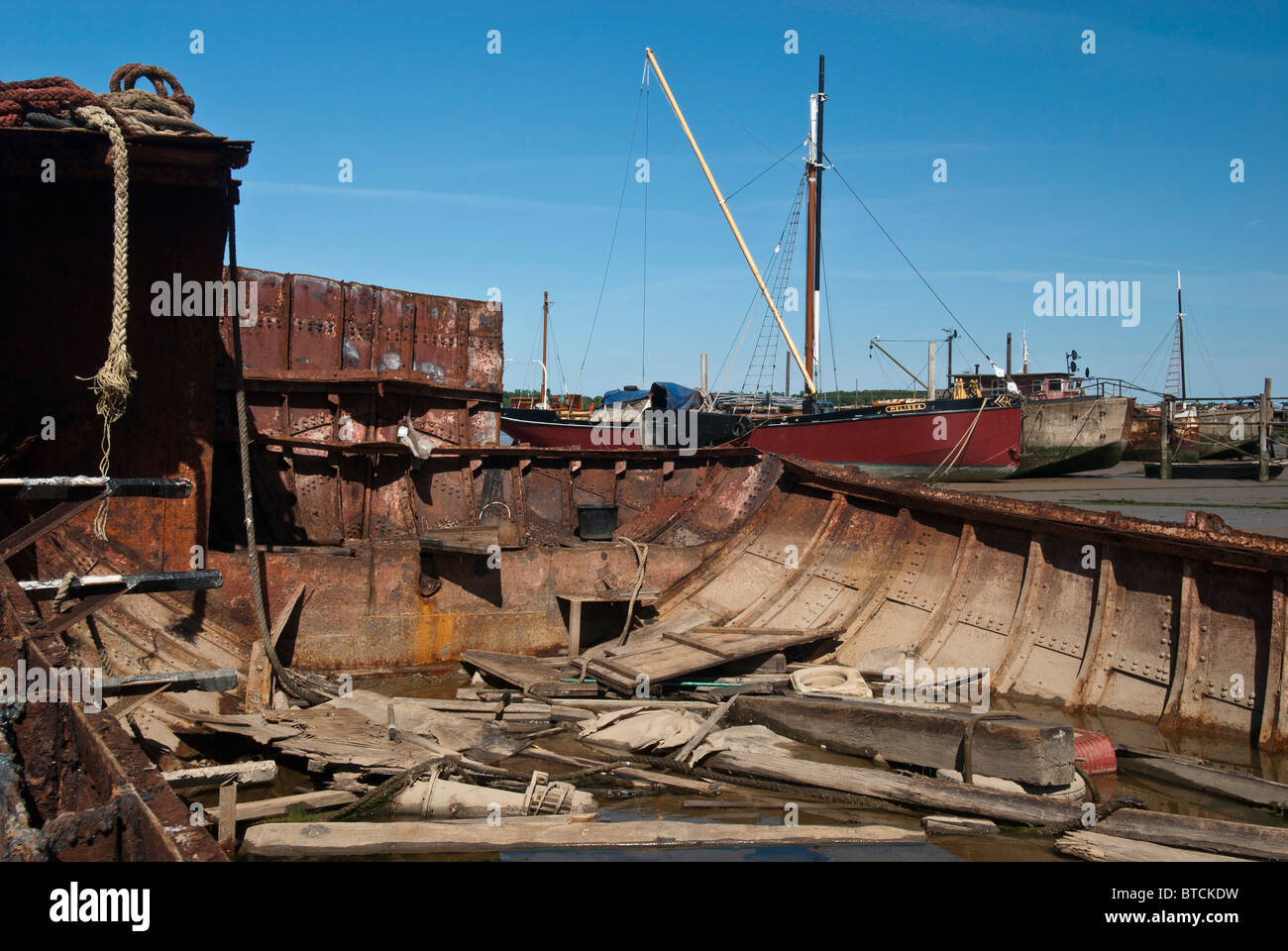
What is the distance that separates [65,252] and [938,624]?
25.5 ft

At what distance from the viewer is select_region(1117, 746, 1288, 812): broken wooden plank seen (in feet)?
16.9

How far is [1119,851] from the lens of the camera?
4602mm

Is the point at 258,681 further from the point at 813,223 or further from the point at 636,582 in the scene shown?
the point at 813,223

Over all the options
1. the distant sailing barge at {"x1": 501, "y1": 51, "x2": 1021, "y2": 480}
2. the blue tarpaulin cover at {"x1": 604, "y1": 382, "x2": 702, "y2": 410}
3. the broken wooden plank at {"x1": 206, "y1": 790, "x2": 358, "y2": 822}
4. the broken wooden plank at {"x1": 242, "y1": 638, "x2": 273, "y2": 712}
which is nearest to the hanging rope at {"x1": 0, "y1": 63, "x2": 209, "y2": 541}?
the broken wooden plank at {"x1": 242, "y1": 638, "x2": 273, "y2": 712}

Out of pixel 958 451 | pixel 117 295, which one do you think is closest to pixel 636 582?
pixel 117 295

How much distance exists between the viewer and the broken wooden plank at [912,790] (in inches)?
197

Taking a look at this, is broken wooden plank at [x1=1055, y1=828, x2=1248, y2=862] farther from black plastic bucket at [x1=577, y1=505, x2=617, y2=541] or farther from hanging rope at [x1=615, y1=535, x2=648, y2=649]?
black plastic bucket at [x1=577, y1=505, x2=617, y2=541]

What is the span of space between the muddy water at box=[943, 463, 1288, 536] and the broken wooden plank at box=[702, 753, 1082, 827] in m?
7.66

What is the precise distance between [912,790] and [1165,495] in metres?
17.2

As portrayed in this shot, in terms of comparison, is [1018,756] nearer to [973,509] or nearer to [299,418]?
[973,509]

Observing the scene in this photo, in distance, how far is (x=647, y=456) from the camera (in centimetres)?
1131

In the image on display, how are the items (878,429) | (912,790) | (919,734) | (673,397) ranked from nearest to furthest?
(912,790) < (919,734) < (673,397) < (878,429)

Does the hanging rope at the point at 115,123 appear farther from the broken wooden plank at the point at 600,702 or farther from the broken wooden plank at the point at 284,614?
the broken wooden plank at the point at 600,702

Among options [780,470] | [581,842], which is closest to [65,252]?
[581,842]
